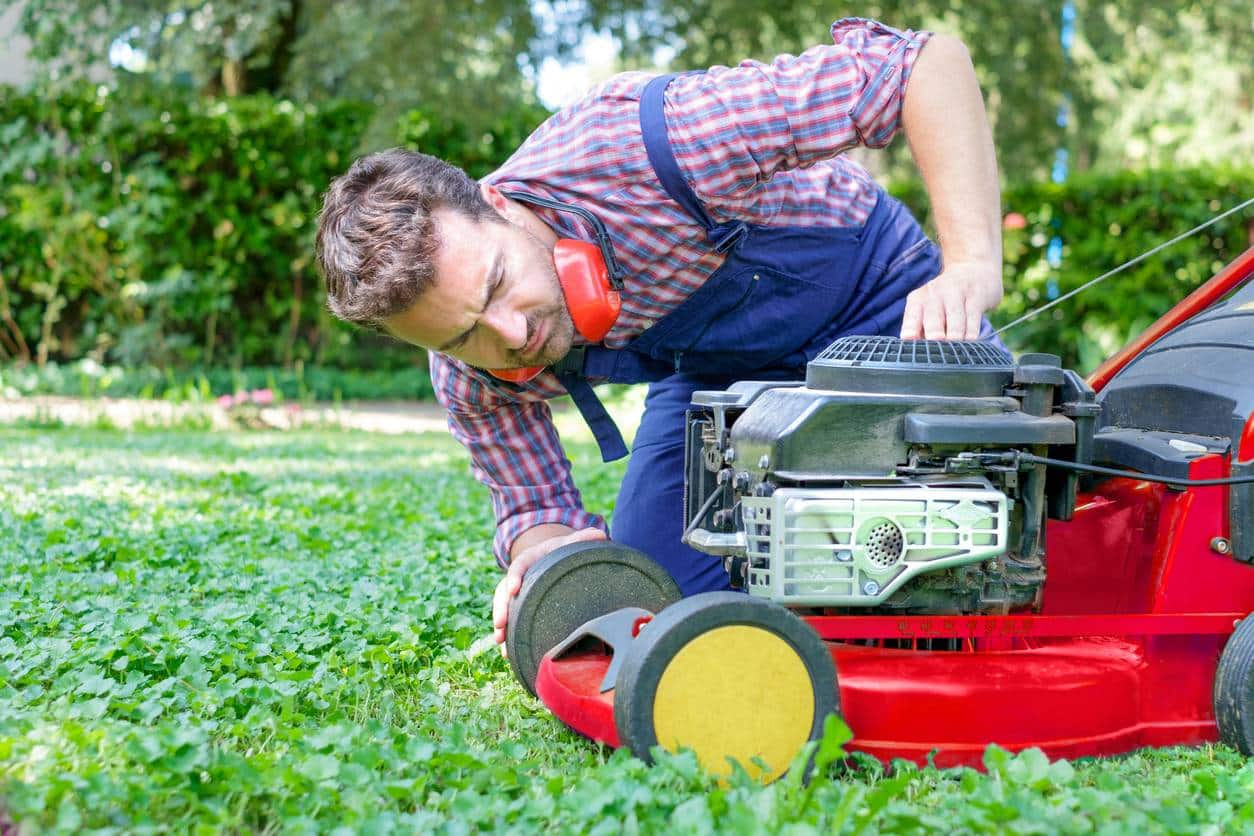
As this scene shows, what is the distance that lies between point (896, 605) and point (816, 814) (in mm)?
454

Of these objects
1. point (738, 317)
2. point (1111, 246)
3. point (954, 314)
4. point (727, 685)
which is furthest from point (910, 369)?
point (1111, 246)

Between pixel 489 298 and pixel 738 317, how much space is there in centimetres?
60


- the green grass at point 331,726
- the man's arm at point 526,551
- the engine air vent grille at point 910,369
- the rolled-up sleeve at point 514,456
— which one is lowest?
the green grass at point 331,726

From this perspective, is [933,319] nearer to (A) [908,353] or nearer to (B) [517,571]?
(A) [908,353]

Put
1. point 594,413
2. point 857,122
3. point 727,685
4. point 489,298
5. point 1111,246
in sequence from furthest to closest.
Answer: point 1111,246
point 594,413
point 857,122
point 489,298
point 727,685

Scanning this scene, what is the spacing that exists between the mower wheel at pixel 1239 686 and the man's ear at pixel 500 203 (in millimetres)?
1412

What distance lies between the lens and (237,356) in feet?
32.1

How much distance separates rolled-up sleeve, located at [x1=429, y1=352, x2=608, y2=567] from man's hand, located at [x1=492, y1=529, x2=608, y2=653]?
0.16 metres

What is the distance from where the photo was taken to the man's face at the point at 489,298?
7.43ft

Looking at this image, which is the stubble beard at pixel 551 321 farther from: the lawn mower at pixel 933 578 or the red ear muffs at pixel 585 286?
the lawn mower at pixel 933 578

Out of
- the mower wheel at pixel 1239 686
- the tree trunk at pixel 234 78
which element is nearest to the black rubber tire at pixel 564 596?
the mower wheel at pixel 1239 686

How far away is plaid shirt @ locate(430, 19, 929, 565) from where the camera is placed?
2.40 metres

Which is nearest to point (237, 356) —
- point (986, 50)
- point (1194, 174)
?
point (986, 50)

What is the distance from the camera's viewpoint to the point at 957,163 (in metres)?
2.33
